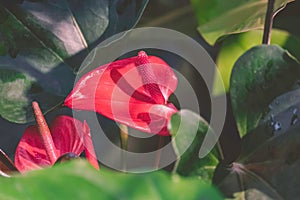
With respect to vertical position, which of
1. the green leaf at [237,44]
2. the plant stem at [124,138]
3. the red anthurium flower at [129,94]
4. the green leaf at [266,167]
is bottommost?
the green leaf at [237,44]

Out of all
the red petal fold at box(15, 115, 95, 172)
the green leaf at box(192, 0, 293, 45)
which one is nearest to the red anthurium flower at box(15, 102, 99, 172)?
the red petal fold at box(15, 115, 95, 172)

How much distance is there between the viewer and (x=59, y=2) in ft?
1.88

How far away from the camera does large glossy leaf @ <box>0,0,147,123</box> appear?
1.81ft

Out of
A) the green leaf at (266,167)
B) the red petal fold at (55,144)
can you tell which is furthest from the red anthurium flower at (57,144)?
the green leaf at (266,167)

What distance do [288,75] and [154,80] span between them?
0.11 meters

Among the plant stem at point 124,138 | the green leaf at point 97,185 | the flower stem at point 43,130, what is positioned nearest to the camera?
the green leaf at point 97,185

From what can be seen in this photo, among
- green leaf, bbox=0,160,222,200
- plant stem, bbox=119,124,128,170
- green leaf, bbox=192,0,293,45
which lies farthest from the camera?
green leaf, bbox=192,0,293,45

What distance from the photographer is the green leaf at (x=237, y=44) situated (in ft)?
2.61

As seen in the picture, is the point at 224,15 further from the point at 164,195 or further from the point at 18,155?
the point at 164,195

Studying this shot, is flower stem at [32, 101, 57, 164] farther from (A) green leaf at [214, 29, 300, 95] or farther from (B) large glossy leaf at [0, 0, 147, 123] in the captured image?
(A) green leaf at [214, 29, 300, 95]

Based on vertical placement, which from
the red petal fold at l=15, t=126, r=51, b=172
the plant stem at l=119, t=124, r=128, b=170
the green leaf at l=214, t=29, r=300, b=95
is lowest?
the green leaf at l=214, t=29, r=300, b=95

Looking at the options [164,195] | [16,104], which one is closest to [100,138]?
[16,104]

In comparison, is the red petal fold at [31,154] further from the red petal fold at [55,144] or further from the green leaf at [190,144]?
the green leaf at [190,144]

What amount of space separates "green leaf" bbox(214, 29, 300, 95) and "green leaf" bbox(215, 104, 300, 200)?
0.35 metres
